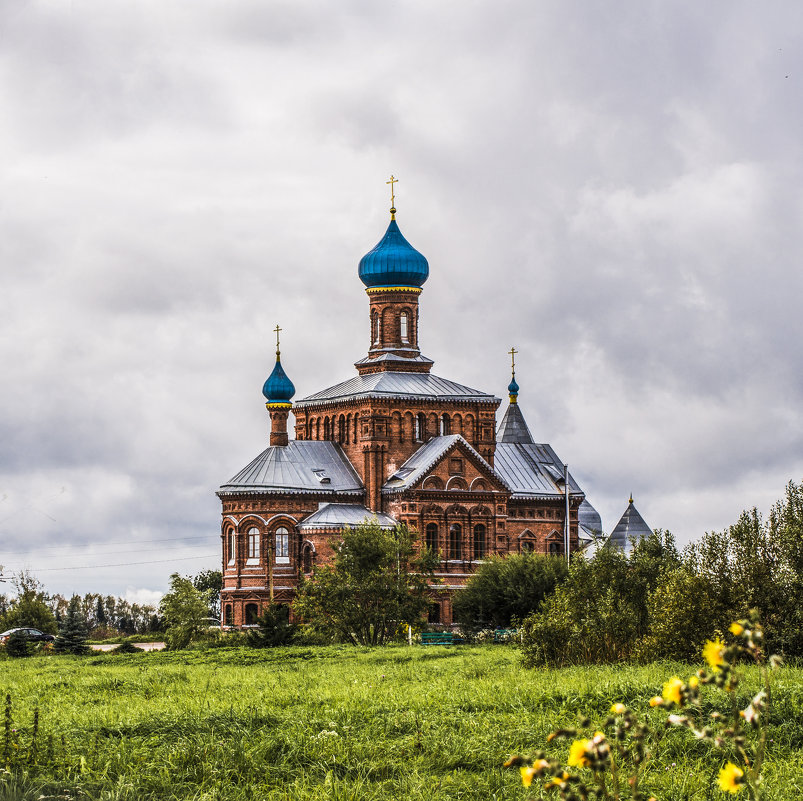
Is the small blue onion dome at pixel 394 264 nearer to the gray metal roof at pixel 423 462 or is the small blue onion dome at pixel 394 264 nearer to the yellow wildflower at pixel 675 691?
the gray metal roof at pixel 423 462

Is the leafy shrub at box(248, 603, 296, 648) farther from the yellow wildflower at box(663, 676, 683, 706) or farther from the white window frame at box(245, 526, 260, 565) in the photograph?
the yellow wildflower at box(663, 676, 683, 706)

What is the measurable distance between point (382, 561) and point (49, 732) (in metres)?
22.7

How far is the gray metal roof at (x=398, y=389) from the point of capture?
46.3m

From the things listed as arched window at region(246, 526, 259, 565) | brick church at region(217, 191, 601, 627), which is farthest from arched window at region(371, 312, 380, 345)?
arched window at region(246, 526, 259, 565)

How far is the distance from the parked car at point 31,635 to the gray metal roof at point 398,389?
13504mm

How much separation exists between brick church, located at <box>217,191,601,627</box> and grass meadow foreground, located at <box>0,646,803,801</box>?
27225 millimetres

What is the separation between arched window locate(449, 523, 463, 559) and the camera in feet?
148

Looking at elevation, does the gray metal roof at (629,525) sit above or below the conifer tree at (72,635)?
above

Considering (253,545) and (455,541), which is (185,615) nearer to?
(253,545)

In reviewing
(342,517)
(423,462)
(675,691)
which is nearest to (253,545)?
(342,517)

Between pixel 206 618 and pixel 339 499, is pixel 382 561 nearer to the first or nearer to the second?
pixel 206 618

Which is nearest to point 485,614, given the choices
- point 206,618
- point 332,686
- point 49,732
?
point 206,618

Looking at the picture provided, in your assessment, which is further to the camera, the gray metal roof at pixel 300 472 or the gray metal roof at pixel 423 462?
the gray metal roof at pixel 300 472

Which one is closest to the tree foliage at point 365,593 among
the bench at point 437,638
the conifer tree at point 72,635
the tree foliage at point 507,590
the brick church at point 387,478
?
the bench at point 437,638
